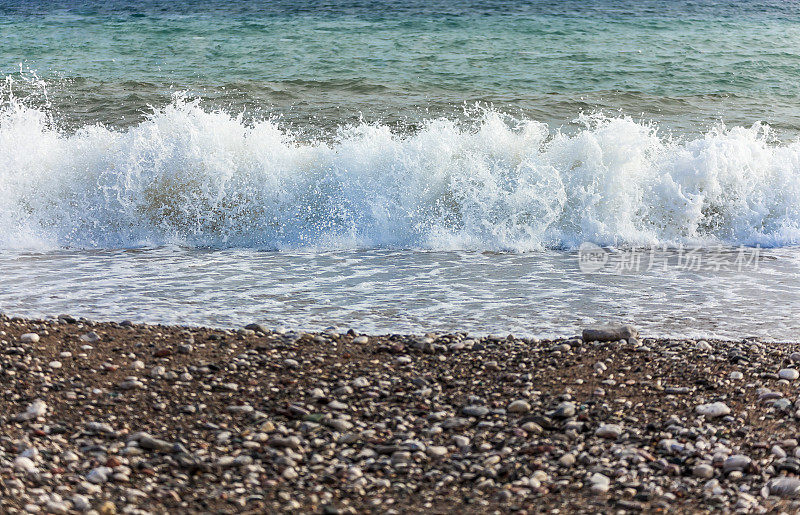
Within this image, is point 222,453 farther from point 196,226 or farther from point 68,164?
point 68,164

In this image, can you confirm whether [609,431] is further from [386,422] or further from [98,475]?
[98,475]

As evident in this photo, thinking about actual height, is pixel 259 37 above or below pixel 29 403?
above

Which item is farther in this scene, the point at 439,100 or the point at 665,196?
the point at 439,100

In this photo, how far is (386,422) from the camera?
3473 millimetres

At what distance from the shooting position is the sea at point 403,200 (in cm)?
550

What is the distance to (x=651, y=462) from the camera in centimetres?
314

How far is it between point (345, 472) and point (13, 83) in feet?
44.8

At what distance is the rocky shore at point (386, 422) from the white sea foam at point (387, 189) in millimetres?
3095

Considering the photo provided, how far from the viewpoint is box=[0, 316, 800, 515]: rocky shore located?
2.88 m

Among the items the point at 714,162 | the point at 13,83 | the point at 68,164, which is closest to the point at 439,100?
the point at 714,162

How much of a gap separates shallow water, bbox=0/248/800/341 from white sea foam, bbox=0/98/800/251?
1.68ft

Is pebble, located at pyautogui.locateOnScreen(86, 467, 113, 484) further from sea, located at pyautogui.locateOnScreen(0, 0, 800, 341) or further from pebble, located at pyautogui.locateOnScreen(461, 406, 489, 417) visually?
sea, located at pyautogui.locateOnScreen(0, 0, 800, 341)

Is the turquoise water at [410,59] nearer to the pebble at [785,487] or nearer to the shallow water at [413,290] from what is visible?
the shallow water at [413,290]

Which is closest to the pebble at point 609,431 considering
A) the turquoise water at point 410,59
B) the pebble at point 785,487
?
the pebble at point 785,487
